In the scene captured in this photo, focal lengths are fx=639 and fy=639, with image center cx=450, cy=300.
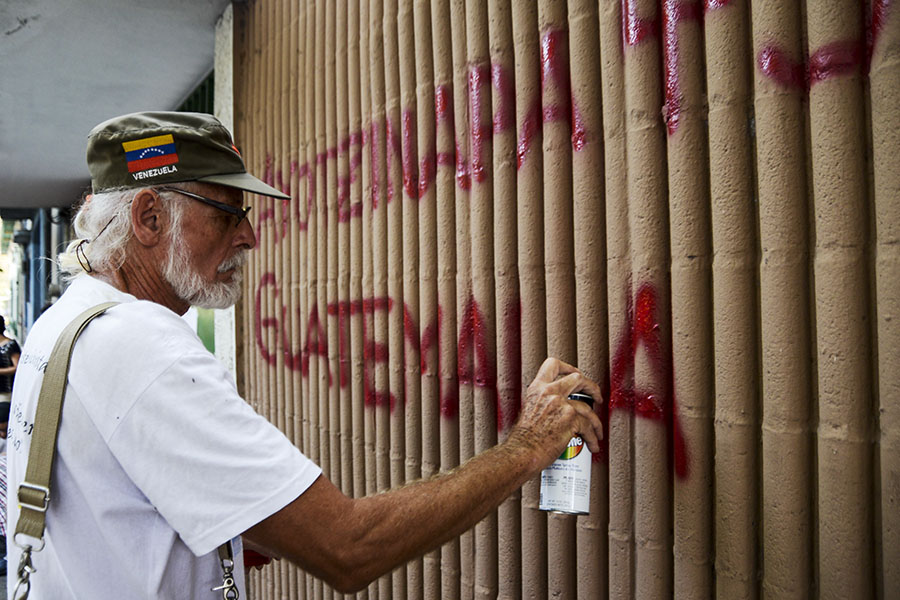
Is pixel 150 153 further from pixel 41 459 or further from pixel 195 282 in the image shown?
pixel 41 459

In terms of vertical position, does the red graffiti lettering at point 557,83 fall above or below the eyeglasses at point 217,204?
above

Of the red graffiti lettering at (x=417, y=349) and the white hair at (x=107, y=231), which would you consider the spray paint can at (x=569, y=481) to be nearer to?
the red graffiti lettering at (x=417, y=349)

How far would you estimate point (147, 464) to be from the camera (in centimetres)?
121

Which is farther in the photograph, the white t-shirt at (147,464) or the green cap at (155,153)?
the green cap at (155,153)

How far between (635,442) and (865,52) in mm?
1027

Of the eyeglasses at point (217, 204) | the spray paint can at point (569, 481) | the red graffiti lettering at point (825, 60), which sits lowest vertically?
the spray paint can at point (569, 481)

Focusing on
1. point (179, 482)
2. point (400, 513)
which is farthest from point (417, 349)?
point (179, 482)

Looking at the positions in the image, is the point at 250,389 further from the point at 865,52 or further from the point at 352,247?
the point at 865,52

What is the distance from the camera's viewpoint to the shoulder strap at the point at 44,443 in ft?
4.13

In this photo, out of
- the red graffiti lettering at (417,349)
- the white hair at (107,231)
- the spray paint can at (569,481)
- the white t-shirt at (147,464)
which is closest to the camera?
the white t-shirt at (147,464)

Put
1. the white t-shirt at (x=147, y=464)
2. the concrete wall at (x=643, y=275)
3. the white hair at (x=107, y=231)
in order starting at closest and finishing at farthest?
→ the white t-shirt at (x=147, y=464) → the concrete wall at (x=643, y=275) → the white hair at (x=107, y=231)

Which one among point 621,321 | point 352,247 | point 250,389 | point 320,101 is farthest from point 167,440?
point 250,389

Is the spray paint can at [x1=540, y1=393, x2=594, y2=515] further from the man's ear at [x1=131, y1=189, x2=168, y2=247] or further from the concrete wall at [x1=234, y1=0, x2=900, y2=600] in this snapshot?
the man's ear at [x1=131, y1=189, x2=168, y2=247]

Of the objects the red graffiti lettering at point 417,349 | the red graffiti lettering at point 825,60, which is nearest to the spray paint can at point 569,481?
the red graffiti lettering at point 417,349
